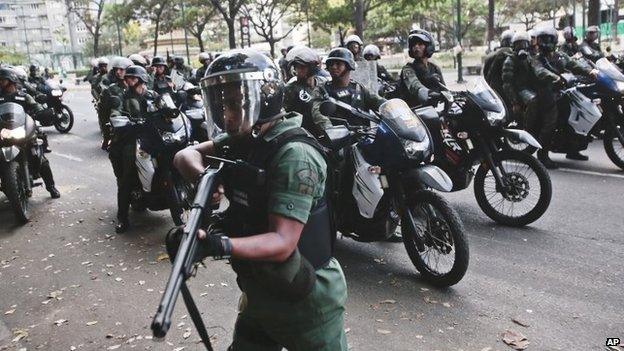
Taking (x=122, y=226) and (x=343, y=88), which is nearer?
(x=343, y=88)

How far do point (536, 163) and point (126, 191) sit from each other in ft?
13.6

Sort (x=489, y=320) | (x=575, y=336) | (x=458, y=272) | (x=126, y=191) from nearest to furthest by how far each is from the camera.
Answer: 1. (x=575, y=336)
2. (x=489, y=320)
3. (x=458, y=272)
4. (x=126, y=191)

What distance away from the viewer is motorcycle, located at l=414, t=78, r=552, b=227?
518cm

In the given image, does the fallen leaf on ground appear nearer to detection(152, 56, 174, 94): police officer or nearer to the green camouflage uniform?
the green camouflage uniform

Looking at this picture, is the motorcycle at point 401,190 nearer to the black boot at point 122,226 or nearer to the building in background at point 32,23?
the black boot at point 122,226

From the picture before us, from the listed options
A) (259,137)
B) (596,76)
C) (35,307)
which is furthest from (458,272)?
(596,76)

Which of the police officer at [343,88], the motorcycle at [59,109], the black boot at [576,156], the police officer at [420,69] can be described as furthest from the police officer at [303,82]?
the motorcycle at [59,109]

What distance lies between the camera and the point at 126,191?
606 cm

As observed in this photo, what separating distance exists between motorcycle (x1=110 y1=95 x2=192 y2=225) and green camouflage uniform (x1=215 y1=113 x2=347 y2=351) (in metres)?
3.72

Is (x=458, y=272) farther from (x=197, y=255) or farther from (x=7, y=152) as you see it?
(x=7, y=152)

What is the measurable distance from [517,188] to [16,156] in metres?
5.45

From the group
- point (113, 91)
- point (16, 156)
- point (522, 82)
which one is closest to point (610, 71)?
point (522, 82)

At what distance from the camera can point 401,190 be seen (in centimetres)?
426

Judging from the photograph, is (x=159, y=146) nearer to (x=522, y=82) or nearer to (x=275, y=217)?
(x=275, y=217)
